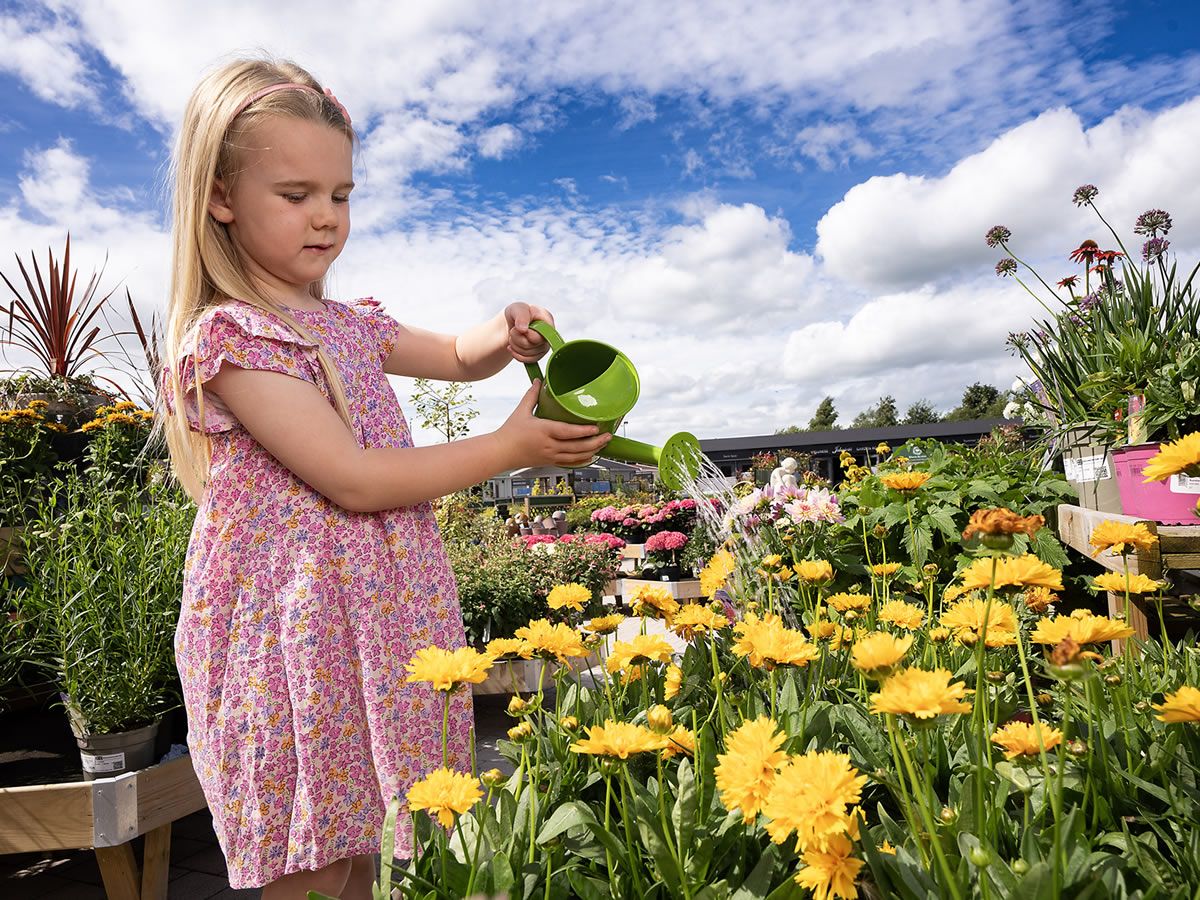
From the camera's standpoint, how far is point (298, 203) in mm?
1270

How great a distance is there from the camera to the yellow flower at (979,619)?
88 centimetres

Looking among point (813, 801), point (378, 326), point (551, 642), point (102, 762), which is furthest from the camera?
point (102, 762)

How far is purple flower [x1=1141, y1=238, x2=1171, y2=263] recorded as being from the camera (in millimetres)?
3115

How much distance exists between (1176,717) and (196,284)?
1.39m

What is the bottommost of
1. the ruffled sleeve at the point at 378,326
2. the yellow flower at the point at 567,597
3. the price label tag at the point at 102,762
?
the price label tag at the point at 102,762

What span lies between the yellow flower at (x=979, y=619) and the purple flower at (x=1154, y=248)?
277cm

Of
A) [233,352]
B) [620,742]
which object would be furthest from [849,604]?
[233,352]

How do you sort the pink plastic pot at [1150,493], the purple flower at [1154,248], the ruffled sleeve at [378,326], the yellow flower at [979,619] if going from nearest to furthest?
the yellow flower at [979,619]
the ruffled sleeve at [378,326]
the pink plastic pot at [1150,493]
the purple flower at [1154,248]

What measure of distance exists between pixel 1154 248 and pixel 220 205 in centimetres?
340

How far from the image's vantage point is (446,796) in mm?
671

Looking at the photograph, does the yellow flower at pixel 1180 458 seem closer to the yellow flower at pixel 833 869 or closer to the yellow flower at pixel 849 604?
the yellow flower at pixel 849 604

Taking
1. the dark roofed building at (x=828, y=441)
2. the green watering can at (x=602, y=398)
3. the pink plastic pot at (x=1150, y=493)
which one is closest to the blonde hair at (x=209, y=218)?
the green watering can at (x=602, y=398)

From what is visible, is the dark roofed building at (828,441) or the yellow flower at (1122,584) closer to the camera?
the yellow flower at (1122,584)

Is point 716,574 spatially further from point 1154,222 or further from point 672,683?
point 1154,222
